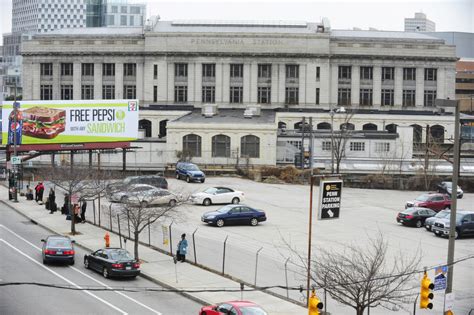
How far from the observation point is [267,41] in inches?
4176

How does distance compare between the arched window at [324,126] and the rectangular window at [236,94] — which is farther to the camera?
the rectangular window at [236,94]

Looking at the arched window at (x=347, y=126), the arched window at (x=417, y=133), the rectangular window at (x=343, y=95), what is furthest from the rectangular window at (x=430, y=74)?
the arched window at (x=347, y=126)

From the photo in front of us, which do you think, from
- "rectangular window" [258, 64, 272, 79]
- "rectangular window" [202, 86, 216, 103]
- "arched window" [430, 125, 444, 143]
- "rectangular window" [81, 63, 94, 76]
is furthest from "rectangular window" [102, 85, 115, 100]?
"arched window" [430, 125, 444, 143]

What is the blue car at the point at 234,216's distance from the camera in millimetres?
42688

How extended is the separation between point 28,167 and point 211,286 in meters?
45.8

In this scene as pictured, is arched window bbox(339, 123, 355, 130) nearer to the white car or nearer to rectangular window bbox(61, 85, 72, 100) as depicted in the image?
the white car

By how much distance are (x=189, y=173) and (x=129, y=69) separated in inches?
1927

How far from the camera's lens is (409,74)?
109250mm

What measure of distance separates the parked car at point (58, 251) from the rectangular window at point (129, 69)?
253 ft

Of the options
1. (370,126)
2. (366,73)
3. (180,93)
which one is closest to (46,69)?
(180,93)

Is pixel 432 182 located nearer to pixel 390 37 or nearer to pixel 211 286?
pixel 211 286

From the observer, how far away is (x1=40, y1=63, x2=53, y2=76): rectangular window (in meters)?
110

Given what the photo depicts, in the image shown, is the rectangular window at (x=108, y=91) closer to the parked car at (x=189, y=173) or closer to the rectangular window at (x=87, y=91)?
the rectangular window at (x=87, y=91)

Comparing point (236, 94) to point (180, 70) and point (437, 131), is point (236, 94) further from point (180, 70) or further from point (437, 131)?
point (437, 131)
